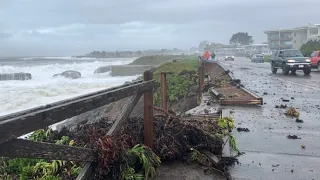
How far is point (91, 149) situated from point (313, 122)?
7.22 meters

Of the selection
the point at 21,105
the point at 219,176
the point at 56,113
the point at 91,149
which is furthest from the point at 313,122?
the point at 21,105

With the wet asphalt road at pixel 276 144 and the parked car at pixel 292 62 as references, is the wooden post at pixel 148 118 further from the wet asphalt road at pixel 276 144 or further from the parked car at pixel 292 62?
the parked car at pixel 292 62

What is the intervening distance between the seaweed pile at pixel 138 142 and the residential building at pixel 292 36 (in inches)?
Answer: 4202

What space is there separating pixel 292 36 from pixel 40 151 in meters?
127

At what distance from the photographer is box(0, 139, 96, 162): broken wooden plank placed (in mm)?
2590

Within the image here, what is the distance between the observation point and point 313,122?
31.0 ft

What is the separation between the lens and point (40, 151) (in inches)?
114

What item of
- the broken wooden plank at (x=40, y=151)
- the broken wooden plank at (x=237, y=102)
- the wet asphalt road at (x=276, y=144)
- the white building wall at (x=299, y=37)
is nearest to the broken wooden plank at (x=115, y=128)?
the broken wooden plank at (x=40, y=151)

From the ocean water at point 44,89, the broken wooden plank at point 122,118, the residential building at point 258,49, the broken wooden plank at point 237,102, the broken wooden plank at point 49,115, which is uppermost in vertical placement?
the residential building at point 258,49

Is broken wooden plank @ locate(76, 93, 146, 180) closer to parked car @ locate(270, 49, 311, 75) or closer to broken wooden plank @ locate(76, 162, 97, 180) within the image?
broken wooden plank @ locate(76, 162, 97, 180)

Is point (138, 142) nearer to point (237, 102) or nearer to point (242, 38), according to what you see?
point (237, 102)

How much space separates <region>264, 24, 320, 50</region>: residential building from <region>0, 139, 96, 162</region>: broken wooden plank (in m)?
109

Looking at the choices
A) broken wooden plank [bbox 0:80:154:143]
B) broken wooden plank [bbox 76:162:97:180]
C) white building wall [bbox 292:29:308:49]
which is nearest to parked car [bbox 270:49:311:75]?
broken wooden plank [bbox 0:80:154:143]

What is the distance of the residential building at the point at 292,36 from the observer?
108 meters
